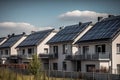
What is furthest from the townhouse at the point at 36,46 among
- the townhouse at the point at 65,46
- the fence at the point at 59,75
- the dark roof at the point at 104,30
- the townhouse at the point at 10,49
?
the fence at the point at 59,75

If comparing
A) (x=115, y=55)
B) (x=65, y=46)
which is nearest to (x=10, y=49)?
(x=65, y=46)

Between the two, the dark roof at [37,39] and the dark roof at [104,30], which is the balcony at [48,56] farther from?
the dark roof at [104,30]

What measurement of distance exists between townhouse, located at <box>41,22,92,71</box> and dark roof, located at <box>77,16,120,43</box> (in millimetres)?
1710

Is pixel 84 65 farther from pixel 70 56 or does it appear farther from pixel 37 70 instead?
pixel 37 70

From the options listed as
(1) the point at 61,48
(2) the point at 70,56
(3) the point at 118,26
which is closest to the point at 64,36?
(1) the point at 61,48

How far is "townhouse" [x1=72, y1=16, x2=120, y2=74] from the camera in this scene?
1561 inches

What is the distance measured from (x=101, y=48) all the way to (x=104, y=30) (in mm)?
3286

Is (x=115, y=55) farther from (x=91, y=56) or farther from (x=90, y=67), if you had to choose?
(x=90, y=67)

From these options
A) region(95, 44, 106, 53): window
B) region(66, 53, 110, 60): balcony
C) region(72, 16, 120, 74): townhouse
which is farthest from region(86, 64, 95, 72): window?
region(95, 44, 106, 53): window

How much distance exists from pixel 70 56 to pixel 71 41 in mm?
2475

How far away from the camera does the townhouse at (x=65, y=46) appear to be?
48000 millimetres

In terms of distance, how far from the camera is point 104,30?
43188 mm

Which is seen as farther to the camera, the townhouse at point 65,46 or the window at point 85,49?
the townhouse at point 65,46

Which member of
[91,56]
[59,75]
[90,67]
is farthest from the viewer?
[90,67]
